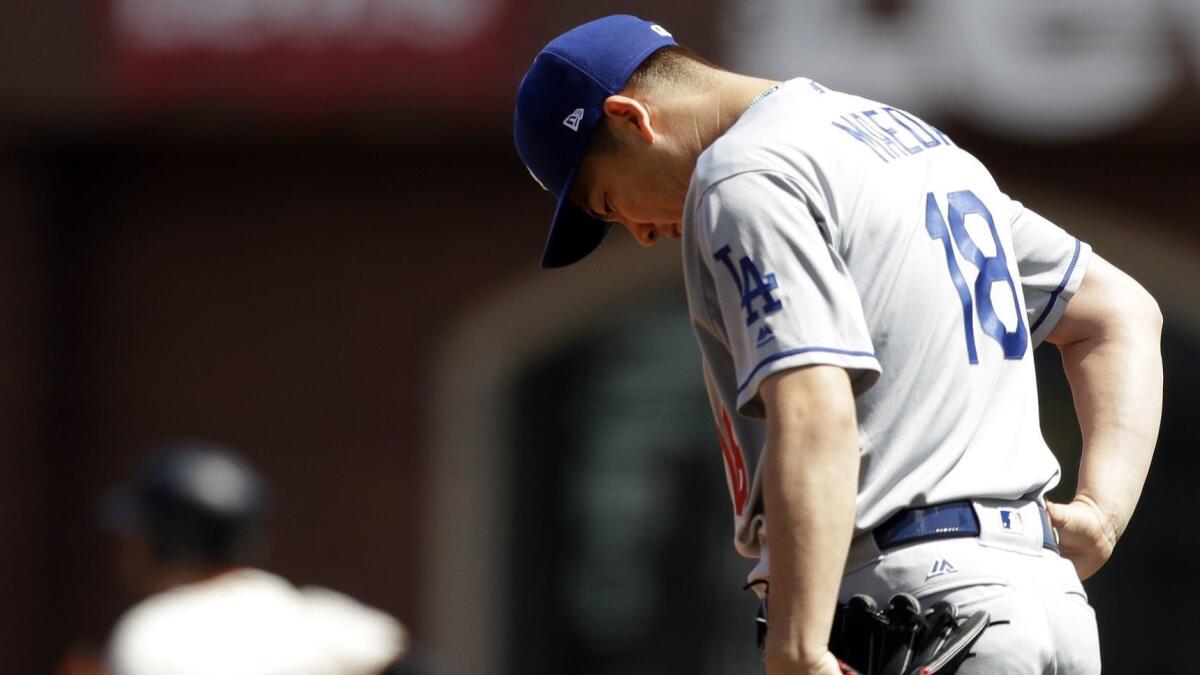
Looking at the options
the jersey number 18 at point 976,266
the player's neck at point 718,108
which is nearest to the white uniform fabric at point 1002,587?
the jersey number 18 at point 976,266

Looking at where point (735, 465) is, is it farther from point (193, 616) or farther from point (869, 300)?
point (193, 616)

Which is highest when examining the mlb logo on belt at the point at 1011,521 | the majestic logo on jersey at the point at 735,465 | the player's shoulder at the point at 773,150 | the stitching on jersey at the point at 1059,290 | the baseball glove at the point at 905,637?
the player's shoulder at the point at 773,150

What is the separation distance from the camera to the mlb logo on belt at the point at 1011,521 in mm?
2439

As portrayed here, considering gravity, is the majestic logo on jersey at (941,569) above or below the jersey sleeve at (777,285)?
below

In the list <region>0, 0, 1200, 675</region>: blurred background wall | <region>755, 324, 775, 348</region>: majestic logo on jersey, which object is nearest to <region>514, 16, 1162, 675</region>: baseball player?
<region>755, 324, 775, 348</region>: majestic logo on jersey

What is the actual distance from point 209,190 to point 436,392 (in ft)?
5.42

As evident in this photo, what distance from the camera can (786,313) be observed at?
7.62 ft

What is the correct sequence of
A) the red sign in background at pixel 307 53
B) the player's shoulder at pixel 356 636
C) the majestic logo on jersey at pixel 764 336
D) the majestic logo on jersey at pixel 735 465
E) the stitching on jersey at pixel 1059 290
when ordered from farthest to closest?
the red sign in background at pixel 307 53
the player's shoulder at pixel 356 636
the stitching on jersey at pixel 1059 290
the majestic logo on jersey at pixel 735 465
the majestic logo on jersey at pixel 764 336

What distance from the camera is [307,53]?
903cm

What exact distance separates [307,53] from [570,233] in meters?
6.40

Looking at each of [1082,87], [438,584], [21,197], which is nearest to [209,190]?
[21,197]

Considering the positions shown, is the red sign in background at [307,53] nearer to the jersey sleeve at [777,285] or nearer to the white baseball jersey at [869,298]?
the white baseball jersey at [869,298]

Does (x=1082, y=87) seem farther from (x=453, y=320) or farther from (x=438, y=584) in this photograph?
(x=438, y=584)

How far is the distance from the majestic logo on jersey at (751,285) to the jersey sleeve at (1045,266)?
1.97 ft
